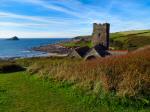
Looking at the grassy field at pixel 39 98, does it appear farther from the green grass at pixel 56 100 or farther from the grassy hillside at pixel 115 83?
the grassy hillside at pixel 115 83

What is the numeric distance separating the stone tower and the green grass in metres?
54.8

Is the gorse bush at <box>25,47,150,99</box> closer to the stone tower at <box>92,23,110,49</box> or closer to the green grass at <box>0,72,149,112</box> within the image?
the green grass at <box>0,72,149,112</box>

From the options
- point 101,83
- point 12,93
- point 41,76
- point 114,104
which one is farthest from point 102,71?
point 41,76

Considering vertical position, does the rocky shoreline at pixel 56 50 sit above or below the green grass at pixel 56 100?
below

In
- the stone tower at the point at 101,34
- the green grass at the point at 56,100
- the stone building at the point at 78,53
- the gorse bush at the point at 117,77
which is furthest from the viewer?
the stone tower at the point at 101,34

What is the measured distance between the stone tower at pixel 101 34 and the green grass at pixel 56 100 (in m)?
54.8

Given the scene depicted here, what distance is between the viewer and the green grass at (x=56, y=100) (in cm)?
1145

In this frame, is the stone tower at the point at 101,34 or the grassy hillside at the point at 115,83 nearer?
the grassy hillside at the point at 115,83

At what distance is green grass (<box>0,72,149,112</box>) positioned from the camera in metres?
11.5

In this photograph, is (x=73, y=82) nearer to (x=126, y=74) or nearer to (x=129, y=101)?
Result: (x=126, y=74)

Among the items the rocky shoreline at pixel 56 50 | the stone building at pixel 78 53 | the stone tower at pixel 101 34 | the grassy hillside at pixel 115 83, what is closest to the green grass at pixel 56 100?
the grassy hillside at pixel 115 83

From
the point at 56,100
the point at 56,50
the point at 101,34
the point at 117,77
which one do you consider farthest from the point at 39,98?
the point at 56,50

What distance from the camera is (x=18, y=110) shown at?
37.7 feet

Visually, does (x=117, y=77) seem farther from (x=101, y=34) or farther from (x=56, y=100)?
(x=101, y=34)
